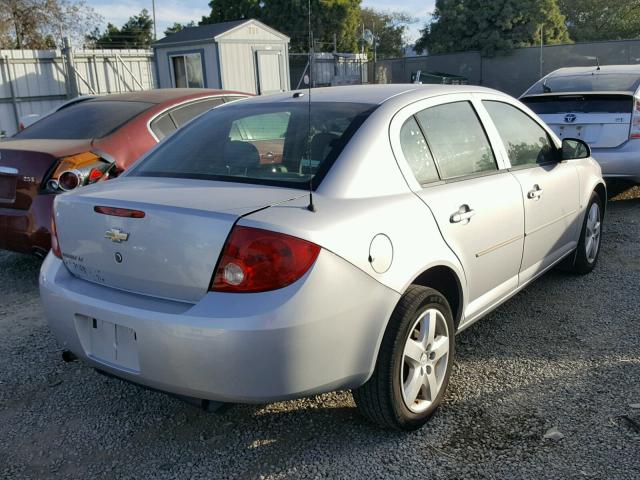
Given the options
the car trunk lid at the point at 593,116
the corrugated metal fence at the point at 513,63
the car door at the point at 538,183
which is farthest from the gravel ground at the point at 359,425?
the corrugated metal fence at the point at 513,63

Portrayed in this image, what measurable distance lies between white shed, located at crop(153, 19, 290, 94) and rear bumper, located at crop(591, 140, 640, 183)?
1323cm

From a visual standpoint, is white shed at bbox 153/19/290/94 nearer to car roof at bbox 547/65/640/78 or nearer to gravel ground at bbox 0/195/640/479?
car roof at bbox 547/65/640/78

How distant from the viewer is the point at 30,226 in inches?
178

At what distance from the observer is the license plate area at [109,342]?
2412mm

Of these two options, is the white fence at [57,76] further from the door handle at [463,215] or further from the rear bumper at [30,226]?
the door handle at [463,215]

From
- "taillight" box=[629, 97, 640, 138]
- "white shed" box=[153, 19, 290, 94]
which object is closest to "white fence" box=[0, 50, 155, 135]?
"white shed" box=[153, 19, 290, 94]

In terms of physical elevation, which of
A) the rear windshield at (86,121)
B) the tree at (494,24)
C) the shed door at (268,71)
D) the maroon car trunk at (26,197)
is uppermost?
the tree at (494,24)

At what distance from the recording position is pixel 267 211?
233 cm

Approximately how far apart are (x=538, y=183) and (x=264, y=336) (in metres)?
2.35

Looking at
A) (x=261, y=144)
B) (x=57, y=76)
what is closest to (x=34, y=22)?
(x=57, y=76)

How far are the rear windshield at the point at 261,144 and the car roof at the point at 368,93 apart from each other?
0.27ft

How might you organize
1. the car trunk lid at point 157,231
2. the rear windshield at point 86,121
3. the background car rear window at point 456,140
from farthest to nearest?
the rear windshield at point 86,121, the background car rear window at point 456,140, the car trunk lid at point 157,231

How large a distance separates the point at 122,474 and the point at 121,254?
0.94 meters

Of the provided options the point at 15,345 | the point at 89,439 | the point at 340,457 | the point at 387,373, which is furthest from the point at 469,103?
the point at 15,345
